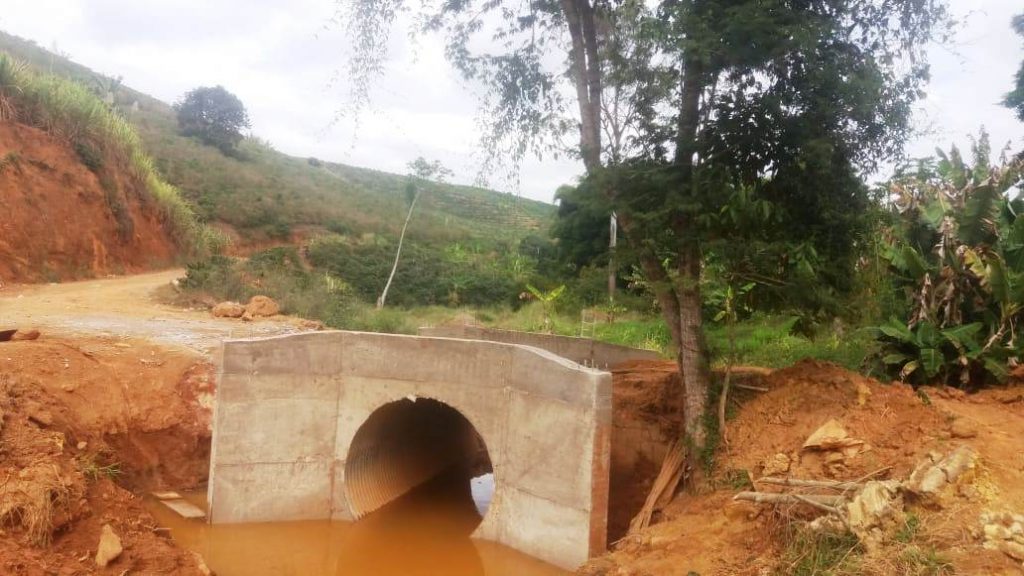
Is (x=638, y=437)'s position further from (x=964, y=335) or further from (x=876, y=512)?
(x=876, y=512)

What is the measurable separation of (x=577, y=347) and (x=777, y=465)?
603cm

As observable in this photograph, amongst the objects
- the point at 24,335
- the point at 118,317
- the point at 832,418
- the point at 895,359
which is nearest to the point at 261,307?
the point at 118,317

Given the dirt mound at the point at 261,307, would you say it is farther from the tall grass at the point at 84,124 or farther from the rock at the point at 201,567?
the rock at the point at 201,567

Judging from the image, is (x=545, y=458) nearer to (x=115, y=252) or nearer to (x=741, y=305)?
(x=741, y=305)

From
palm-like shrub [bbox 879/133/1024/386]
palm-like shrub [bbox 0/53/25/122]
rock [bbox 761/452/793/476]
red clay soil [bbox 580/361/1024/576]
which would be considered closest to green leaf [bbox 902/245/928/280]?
palm-like shrub [bbox 879/133/1024/386]

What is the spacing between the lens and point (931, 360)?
7.98m

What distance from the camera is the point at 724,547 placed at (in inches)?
257

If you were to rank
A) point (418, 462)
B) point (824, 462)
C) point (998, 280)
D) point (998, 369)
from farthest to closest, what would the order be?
point (418, 462) < point (998, 280) < point (998, 369) < point (824, 462)

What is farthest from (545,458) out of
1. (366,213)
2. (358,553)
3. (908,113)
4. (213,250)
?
(366,213)

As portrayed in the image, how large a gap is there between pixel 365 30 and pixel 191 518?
22.1ft

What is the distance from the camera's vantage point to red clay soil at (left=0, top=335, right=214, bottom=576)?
7113mm

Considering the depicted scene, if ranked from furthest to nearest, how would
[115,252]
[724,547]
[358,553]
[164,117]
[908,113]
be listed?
[164,117] < [115,252] < [358,553] < [908,113] < [724,547]

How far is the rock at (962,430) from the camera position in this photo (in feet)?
21.0

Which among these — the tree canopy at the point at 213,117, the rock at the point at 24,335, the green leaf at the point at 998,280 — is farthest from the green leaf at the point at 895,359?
the tree canopy at the point at 213,117
